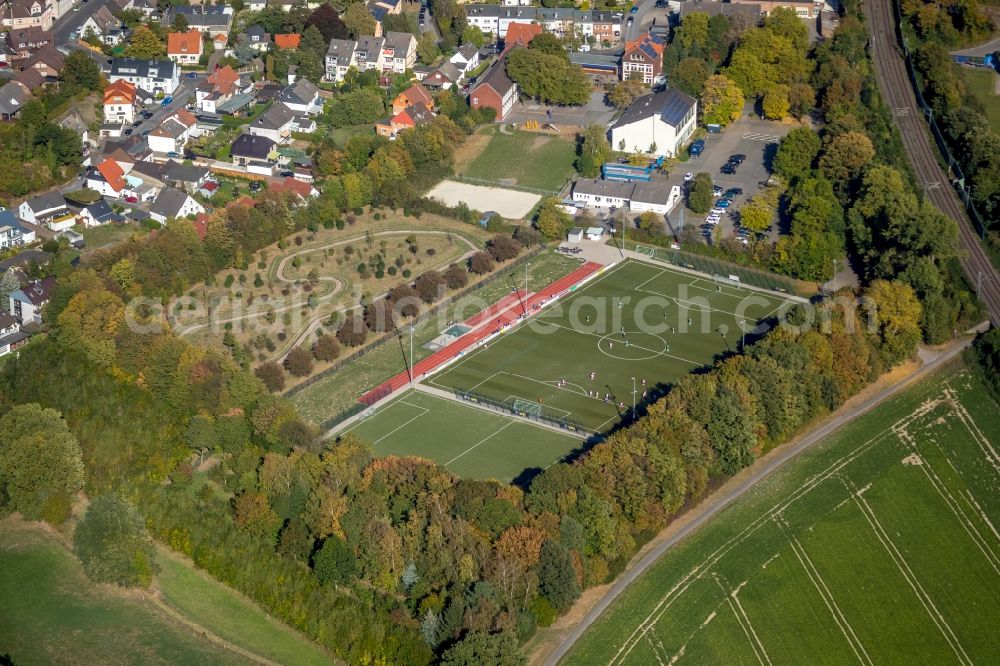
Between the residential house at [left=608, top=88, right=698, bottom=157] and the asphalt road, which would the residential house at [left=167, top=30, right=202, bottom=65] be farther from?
the asphalt road

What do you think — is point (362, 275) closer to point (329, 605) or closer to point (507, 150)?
point (507, 150)

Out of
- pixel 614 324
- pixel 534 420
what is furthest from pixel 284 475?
pixel 614 324

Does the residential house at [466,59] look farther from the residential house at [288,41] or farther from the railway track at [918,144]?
the railway track at [918,144]

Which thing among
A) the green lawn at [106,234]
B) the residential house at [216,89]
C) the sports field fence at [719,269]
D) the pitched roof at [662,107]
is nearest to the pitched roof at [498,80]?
the pitched roof at [662,107]

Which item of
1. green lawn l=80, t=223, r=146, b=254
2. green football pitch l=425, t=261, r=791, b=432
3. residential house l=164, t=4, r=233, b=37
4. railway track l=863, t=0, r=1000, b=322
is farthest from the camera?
residential house l=164, t=4, r=233, b=37

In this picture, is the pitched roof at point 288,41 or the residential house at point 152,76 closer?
the residential house at point 152,76

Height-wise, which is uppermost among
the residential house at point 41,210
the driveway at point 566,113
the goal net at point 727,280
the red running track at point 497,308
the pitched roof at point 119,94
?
the pitched roof at point 119,94

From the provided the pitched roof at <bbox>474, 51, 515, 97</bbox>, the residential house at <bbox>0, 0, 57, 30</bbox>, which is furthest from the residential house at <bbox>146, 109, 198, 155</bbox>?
the residential house at <bbox>0, 0, 57, 30</bbox>

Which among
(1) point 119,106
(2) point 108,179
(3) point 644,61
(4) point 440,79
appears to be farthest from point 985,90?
(1) point 119,106

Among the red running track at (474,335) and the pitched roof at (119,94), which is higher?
the pitched roof at (119,94)
